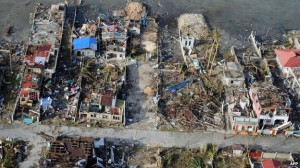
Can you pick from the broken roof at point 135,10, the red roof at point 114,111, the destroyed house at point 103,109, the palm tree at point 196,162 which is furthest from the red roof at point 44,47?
the palm tree at point 196,162

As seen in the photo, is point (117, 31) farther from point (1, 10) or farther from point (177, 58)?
point (1, 10)

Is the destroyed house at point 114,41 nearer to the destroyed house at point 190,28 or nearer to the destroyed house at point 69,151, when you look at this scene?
the destroyed house at point 190,28

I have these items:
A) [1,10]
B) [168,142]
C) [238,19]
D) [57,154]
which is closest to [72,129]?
[57,154]

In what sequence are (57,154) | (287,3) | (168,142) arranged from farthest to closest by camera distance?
1. (287,3)
2. (168,142)
3. (57,154)

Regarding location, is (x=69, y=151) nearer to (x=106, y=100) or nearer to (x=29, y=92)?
(x=106, y=100)

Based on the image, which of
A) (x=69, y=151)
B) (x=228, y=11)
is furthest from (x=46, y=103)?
(x=228, y=11)

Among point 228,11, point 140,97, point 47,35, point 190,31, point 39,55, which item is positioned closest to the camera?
point 140,97
